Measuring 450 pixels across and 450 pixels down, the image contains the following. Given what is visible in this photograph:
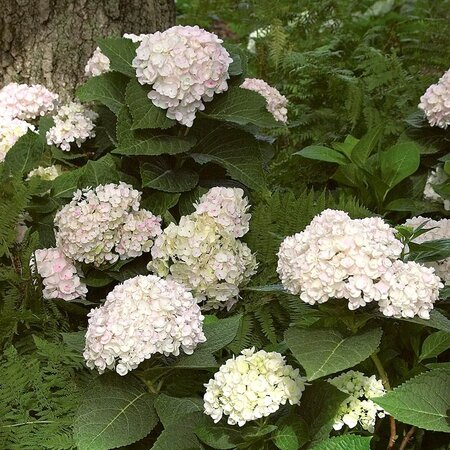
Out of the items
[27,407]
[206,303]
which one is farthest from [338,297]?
[27,407]

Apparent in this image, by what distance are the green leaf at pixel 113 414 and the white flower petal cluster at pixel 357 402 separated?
44cm

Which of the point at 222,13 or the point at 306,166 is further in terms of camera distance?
the point at 222,13

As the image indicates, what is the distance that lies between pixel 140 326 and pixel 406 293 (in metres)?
0.59

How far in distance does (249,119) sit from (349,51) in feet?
7.50

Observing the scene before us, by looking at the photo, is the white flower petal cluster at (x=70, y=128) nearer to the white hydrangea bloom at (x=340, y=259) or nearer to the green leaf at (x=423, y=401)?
the white hydrangea bloom at (x=340, y=259)

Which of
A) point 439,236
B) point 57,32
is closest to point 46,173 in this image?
point 57,32

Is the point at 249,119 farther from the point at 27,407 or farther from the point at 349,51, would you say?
the point at 349,51

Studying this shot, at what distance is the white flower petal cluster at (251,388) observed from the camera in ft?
5.05

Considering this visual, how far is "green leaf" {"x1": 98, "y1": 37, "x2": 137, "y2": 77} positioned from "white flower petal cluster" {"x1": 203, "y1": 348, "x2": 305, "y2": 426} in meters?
1.20

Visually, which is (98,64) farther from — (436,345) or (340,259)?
(436,345)

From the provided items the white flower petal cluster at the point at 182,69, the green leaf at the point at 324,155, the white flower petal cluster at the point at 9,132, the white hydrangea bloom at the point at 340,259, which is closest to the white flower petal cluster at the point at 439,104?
the green leaf at the point at 324,155

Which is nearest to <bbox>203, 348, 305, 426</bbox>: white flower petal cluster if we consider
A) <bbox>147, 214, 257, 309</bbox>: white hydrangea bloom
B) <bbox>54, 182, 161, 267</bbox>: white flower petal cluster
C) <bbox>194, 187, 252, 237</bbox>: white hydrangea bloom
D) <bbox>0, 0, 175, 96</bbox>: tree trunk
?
<bbox>147, 214, 257, 309</bbox>: white hydrangea bloom

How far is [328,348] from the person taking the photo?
158 centimetres

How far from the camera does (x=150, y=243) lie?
237cm
